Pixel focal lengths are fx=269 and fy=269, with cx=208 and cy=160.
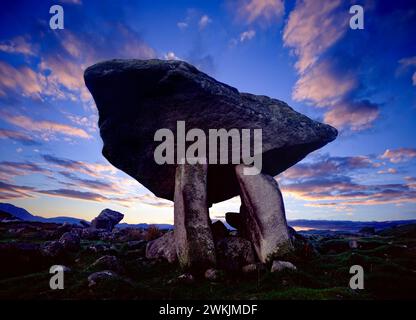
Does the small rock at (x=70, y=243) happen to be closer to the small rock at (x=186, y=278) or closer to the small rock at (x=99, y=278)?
the small rock at (x=99, y=278)

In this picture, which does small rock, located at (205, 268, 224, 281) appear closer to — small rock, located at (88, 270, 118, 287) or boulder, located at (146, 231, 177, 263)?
boulder, located at (146, 231, 177, 263)

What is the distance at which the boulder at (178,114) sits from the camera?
14.1 metres

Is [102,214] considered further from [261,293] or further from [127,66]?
[261,293]

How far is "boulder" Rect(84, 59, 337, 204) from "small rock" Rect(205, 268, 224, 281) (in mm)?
6341

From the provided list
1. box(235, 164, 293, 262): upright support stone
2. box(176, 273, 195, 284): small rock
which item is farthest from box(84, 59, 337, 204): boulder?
box(176, 273, 195, 284): small rock

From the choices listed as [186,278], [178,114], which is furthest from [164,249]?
[178,114]

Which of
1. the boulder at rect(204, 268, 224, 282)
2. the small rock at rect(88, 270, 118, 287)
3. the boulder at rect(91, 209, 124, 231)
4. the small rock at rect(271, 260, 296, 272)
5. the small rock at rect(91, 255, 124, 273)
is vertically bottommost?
the boulder at rect(91, 209, 124, 231)

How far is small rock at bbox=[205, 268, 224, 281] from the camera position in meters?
10.9

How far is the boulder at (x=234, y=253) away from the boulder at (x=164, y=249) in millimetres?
2583

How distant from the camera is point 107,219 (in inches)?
1554

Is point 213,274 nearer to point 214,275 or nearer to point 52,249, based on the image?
point 214,275

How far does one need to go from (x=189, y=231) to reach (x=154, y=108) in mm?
7210

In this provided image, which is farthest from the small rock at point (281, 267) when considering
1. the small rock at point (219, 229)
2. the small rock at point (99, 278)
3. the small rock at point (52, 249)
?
the small rock at point (52, 249)
